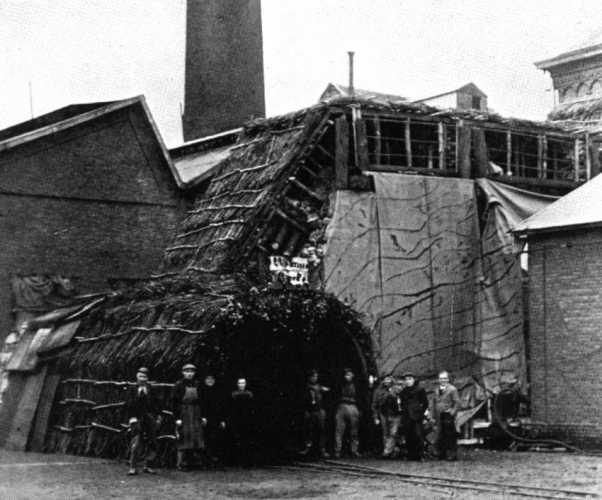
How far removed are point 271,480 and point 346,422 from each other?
400 centimetres

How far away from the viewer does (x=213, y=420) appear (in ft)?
65.0

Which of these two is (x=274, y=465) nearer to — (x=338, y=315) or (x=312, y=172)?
(x=338, y=315)

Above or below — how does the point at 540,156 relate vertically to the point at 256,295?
above

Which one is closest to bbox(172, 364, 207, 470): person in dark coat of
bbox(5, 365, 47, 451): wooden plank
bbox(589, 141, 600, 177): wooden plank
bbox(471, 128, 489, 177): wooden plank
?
bbox(5, 365, 47, 451): wooden plank

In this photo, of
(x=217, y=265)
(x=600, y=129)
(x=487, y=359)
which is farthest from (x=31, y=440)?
(x=600, y=129)

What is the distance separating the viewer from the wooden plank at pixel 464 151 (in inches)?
987

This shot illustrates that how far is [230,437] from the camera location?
65.8ft

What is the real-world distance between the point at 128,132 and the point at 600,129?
41.8 ft

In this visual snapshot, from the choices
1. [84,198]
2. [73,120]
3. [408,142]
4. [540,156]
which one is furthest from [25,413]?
[540,156]

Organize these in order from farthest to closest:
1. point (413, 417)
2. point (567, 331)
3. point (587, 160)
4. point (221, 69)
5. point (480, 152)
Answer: point (221, 69) → point (587, 160) → point (480, 152) → point (567, 331) → point (413, 417)

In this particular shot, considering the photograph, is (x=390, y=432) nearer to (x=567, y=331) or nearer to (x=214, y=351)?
(x=214, y=351)

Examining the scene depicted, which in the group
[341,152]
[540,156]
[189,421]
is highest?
[540,156]

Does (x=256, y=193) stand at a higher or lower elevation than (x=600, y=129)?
lower

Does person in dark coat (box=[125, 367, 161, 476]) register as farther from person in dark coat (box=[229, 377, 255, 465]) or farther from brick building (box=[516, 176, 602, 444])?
brick building (box=[516, 176, 602, 444])
